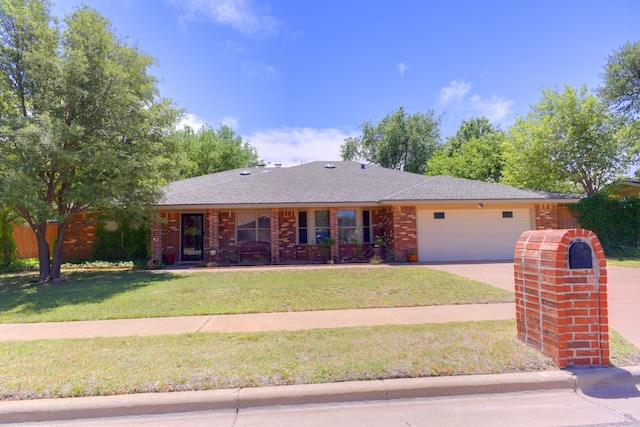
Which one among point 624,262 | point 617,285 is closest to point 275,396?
point 617,285

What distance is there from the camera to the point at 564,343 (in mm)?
4059

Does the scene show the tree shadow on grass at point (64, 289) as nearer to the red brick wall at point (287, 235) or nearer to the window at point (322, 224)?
the red brick wall at point (287, 235)

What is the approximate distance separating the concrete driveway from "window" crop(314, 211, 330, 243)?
5120 millimetres

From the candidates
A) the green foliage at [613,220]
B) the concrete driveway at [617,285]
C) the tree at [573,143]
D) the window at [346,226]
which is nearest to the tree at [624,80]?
the tree at [573,143]

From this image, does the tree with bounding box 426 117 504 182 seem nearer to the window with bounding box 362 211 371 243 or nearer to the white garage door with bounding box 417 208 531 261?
the white garage door with bounding box 417 208 531 261

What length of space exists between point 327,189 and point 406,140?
22.8 metres

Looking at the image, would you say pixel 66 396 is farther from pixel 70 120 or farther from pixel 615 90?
pixel 615 90

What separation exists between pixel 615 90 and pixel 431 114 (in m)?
17.5

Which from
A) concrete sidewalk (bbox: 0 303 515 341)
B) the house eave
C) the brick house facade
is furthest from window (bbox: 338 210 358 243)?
concrete sidewalk (bbox: 0 303 515 341)

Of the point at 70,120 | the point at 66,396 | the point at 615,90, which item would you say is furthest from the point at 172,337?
the point at 615,90

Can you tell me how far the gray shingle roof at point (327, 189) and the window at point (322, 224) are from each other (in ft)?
2.83

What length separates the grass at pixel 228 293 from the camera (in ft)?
23.2

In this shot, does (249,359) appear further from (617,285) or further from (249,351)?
(617,285)

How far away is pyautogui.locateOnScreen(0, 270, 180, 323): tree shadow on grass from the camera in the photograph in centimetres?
761
